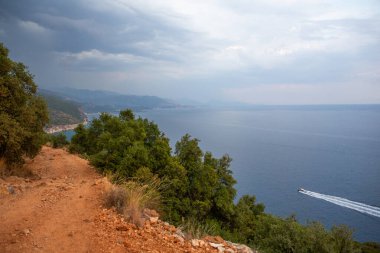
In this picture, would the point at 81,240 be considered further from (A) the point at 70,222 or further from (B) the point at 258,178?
(B) the point at 258,178

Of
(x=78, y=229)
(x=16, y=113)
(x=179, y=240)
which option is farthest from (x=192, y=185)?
(x=78, y=229)

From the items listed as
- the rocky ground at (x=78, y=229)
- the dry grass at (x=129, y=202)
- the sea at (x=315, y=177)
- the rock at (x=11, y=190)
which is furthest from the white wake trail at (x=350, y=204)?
the rock at (x=11, y=190)

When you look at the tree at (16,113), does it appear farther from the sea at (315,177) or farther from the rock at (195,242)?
the sea at (315,177)

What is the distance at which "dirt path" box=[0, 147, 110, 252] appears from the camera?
579cm

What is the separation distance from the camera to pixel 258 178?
81.1 m

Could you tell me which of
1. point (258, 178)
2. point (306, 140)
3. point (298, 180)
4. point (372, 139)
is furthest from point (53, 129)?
point (372, 139)

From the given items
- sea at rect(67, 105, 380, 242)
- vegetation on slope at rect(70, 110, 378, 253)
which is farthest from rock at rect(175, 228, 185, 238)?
sea at rect(67, 105, 380, 242)

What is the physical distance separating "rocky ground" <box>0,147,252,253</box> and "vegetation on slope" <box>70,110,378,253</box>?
4708 millimetres

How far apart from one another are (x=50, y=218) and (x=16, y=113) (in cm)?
941

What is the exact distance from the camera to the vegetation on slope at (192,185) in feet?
48.0

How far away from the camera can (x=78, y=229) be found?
6.46m

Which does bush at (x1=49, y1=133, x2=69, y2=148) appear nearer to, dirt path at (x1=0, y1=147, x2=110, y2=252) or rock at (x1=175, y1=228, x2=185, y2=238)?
dirt path at (x1=0, y1=147, x2=110, y2=252)

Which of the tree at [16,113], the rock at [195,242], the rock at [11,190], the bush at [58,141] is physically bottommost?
the bush at [58,141]

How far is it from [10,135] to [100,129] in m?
15.3
